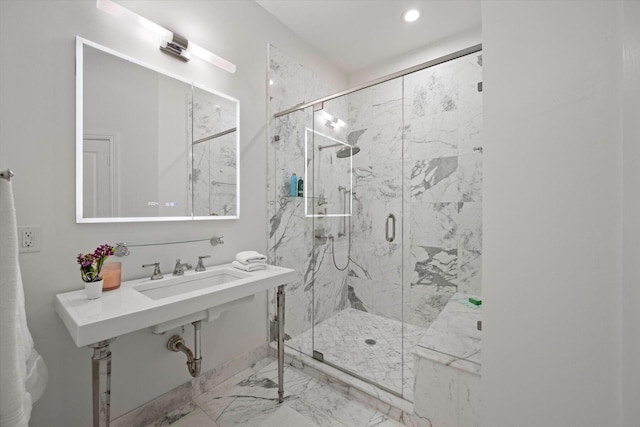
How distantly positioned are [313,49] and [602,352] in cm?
296

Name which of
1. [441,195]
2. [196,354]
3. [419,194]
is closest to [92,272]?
[196,354]

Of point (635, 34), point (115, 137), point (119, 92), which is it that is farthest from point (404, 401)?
point (119, 92)

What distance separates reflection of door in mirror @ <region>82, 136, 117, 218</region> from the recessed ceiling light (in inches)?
92.8

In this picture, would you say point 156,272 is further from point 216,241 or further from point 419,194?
point 419,194

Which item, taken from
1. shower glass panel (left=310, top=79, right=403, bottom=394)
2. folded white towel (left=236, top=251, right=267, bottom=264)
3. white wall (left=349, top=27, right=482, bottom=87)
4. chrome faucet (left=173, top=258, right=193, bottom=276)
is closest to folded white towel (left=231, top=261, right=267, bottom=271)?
folded white towel (left=236, top=251, right=267, bottom=264)

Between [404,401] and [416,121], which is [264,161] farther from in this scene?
[404,401]

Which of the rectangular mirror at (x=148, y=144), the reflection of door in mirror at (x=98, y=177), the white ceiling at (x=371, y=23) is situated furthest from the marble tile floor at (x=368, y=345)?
the white ceiling at (x=371, y=23)

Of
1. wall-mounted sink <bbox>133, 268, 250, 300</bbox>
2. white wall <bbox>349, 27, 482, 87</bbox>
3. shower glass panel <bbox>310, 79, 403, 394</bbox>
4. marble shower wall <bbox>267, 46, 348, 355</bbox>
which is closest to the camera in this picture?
wall-mounted sink <bbox>133, 268, 250, 300</bbox>

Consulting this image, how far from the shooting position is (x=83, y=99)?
4.22 ft

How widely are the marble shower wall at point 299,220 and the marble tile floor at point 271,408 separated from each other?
0.49 meters

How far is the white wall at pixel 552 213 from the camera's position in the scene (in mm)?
755

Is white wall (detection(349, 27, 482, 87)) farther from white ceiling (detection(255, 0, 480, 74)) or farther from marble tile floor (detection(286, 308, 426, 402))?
marble tile floor (detection(286, 308, 426, 402))

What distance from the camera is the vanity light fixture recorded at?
4.35 feet

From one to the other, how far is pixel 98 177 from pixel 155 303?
2.48 feet
